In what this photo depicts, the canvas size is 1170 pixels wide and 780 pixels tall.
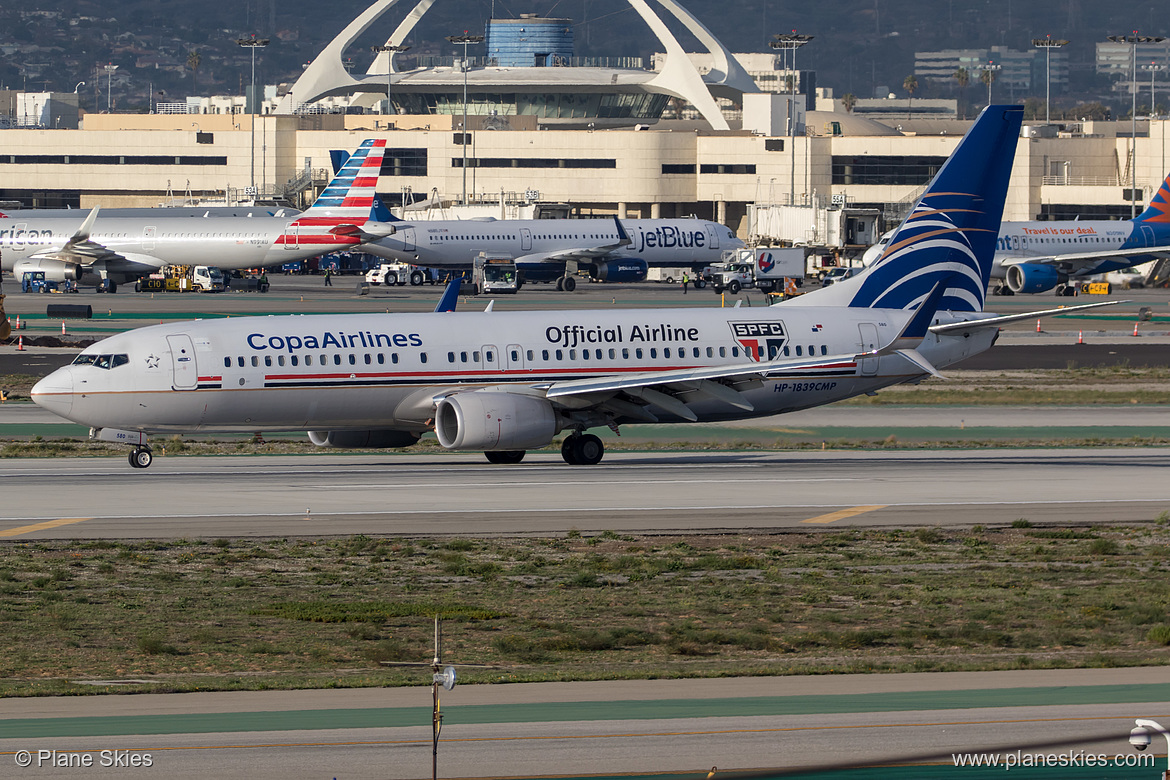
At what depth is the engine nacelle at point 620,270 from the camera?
127750mm

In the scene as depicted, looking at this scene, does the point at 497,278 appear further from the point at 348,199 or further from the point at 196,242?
the point at 196,242

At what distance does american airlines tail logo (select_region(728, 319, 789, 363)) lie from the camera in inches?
1727

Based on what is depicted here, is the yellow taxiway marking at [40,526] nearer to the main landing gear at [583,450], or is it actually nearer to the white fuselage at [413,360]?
the white fuselage at [413,360]

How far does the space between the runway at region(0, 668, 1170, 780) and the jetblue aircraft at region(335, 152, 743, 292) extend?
4098 inches

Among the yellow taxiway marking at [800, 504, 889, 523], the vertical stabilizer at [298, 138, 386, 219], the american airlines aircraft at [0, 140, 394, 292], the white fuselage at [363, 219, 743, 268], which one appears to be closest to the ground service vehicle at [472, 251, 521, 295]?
the white fuselage at [363, 219, 743, 268]

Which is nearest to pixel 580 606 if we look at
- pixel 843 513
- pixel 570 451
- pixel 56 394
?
pixel 843 513

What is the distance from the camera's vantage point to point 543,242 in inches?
4980

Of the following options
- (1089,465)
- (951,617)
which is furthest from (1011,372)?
(951,617)

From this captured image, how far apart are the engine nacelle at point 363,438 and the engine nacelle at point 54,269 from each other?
81557mm

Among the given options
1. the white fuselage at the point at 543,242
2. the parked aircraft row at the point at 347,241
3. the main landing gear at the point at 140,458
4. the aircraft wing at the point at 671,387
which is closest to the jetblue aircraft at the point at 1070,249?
the white fuselage at the point at 543,242

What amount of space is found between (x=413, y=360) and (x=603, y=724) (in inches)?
915

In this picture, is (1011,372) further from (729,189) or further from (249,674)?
(729,189)

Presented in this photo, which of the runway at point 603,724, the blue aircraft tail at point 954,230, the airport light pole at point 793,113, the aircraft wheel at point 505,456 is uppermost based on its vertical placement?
the airport light pole at point 793,113

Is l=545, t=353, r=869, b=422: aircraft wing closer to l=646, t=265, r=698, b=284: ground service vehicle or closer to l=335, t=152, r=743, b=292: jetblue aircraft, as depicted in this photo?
l=335, t=152, r=743, b=292: jetblue aircraft
